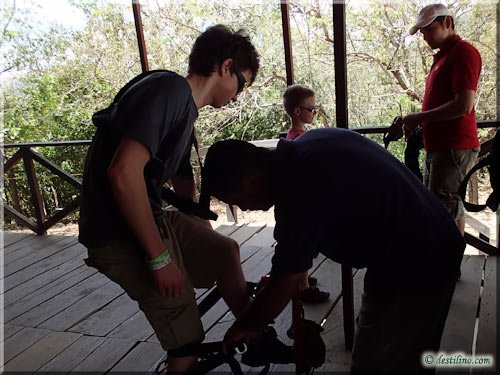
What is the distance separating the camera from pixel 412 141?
7.55ft

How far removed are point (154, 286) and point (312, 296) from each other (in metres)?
1.32

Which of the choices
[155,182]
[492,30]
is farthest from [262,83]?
[155,182]

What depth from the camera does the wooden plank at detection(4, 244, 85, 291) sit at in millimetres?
3118

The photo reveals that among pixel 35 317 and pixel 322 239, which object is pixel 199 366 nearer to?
pixel 322 239

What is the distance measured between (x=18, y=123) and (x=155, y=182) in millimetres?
9389

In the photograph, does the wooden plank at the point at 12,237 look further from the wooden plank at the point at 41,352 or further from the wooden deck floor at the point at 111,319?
the wooden plank at the point at 41,352

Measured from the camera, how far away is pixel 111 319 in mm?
2432

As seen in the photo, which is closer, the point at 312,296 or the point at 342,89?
the point at 342,89

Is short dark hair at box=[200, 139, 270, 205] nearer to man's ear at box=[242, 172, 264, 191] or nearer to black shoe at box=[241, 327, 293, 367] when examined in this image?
man's ear at box=[242, 172, 264, 191]

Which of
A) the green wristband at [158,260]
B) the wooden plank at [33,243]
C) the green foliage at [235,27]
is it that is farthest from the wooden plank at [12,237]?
the green foliage at [235,27]

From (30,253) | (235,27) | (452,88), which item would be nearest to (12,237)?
(30,253)

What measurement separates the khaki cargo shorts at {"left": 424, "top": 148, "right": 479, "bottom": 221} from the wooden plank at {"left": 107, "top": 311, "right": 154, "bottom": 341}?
1722 mm

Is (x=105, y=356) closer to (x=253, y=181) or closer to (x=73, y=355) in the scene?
(x=73, y=355)

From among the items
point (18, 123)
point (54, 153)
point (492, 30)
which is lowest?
point (54, 153)
